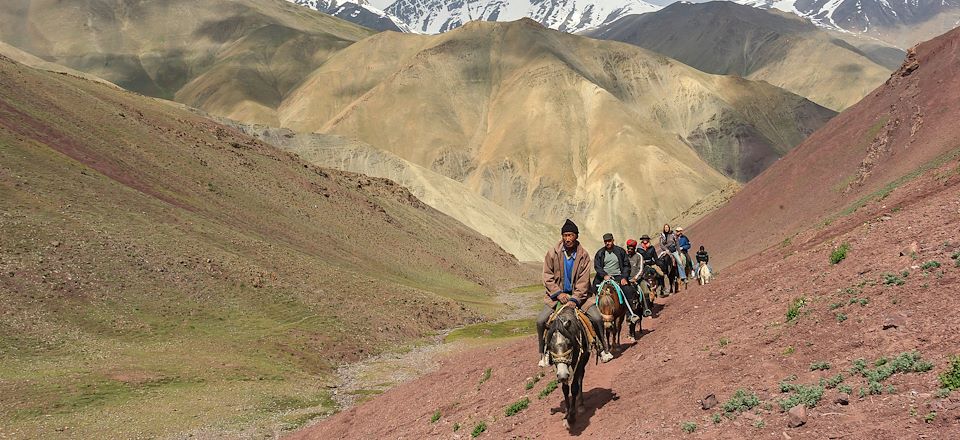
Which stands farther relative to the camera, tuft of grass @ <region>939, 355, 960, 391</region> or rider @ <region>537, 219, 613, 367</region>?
rider @ <region>537, 219, 613, 367</region>

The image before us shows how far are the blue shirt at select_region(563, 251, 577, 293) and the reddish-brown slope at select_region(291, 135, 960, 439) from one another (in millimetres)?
2759

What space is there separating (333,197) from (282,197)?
1136 centimetres

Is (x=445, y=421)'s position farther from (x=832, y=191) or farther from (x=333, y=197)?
(x=333, y=197)

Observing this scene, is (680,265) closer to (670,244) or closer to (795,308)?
(670,244)

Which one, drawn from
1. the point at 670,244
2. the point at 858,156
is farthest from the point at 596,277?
the point at 858,156

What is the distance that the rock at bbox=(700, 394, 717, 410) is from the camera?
12954mm

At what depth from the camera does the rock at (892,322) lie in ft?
42.1

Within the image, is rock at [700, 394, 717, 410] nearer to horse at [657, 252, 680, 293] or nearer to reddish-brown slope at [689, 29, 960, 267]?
horse at [657, 252, 680, 293]

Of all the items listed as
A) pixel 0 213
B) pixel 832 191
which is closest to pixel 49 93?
pixel 0 213

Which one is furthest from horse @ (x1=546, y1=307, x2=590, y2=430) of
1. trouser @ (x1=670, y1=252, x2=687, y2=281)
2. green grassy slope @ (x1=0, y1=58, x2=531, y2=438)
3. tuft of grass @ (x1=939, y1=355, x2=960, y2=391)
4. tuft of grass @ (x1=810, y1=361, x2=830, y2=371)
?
green grassy slope @ (x1=0, y1=58, x2=531, y2=438)

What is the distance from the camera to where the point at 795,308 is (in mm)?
15883

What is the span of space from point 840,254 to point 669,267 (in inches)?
395

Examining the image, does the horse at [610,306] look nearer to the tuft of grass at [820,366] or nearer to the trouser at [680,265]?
the tuft of grass at [820,366]

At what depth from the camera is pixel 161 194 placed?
58875 mm
